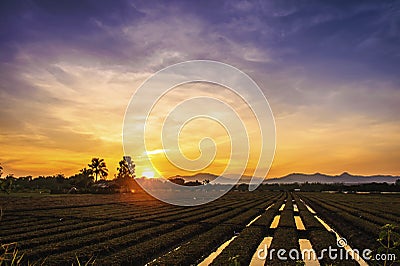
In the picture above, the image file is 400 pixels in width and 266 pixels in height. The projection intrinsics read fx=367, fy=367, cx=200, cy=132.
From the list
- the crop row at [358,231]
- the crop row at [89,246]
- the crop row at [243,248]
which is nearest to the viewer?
the crop row at [243,248]

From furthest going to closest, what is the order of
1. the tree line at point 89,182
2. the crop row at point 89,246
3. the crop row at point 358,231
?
the tree line at point 89,182
the crop row at point 358,231
the crop row at point 89,246

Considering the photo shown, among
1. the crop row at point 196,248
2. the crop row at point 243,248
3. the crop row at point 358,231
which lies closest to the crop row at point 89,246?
the crop row at point 196,248

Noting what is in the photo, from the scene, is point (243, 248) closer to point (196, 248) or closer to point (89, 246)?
point (196, 248)

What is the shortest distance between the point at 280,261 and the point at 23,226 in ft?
48.6

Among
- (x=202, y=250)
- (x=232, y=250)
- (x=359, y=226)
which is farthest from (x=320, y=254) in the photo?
(x=359, y=226)

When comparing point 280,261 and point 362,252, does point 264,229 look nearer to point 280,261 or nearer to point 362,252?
point 362,252

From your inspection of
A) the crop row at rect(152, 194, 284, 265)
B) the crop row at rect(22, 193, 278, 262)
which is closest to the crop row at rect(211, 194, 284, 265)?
the crop row at rect(152, 194, 284, 265)

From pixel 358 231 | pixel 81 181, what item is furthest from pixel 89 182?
pixel 358 231

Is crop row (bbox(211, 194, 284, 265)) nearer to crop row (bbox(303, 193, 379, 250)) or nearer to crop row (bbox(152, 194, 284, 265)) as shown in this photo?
crop row (bbox(152, 194, 284, 265))

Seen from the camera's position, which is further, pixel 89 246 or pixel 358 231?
pixel 358 231

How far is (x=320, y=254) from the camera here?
1308 centimetres

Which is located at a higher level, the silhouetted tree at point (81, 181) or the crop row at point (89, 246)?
the silhouetted tree at point (81, 181)

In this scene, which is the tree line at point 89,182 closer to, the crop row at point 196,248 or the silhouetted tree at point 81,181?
the silhouetted tree at point 81,181

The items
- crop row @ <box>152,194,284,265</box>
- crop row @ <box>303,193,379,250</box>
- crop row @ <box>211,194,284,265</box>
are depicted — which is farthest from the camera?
crop row @ <box>303,193,379,250</box>
